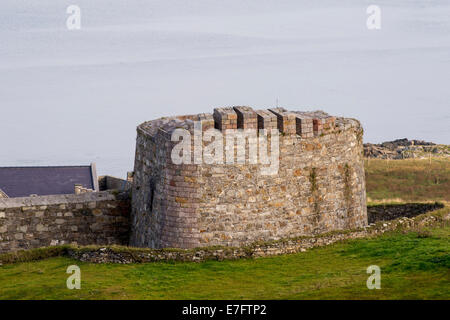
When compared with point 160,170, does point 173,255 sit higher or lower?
lower

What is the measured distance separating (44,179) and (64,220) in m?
19.0

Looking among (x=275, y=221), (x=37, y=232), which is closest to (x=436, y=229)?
(x=275, y=221)

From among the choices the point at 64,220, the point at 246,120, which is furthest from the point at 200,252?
the point at 64,220

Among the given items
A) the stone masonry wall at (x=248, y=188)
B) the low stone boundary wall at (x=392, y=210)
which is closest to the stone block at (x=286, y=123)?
the stone masonry wall at (x=248, y=188)

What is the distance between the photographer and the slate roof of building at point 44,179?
5216 cm

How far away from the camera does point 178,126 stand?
32031 millimetres

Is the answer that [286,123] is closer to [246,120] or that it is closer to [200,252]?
[246,120]

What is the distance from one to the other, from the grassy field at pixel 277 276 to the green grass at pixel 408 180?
898 inches

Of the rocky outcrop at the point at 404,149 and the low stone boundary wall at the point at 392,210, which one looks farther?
the rocky outcrop at the point at 404,149

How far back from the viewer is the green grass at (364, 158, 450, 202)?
54938 millimetres

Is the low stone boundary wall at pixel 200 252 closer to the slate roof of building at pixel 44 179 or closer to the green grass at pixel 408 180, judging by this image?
the slate roof of building at pixel 44 179
